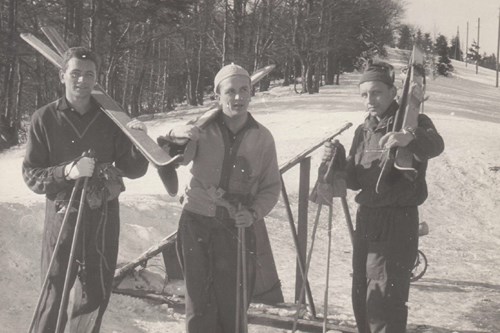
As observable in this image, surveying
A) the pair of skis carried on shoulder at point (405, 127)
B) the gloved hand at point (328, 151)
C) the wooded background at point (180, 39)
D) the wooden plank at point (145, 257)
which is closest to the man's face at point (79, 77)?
the gloved hand at point (328, 151)

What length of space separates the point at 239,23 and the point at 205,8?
7.22 feet

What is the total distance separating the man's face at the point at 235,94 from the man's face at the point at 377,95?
2.54 feet

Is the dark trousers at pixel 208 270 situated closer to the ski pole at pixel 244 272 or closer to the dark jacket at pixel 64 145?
the ski pole at pixel 244 272

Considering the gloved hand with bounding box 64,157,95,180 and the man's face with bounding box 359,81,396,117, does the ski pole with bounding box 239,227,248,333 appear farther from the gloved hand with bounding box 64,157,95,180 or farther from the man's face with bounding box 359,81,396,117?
the man's face with bounding box 359,81,396,117

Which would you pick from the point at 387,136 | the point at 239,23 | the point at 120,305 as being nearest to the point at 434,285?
the point at 120,305

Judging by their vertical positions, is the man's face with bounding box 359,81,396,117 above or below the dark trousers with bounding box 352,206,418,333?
above

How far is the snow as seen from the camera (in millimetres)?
5142

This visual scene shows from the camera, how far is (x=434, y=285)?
22.8 feet

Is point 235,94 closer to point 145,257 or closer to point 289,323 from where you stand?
point 289,323

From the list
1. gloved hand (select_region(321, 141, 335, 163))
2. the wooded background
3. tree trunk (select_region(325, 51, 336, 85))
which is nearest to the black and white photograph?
gloved hand (select_region(321, 141, 335, 163))

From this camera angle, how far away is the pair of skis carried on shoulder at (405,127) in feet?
11.2

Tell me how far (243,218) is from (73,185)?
99 centimetres

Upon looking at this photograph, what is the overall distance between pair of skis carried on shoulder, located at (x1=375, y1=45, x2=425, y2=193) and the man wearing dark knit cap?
0.04m

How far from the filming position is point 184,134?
3.27 m
